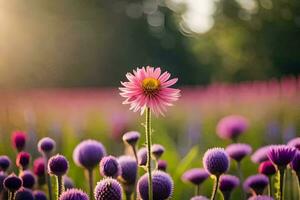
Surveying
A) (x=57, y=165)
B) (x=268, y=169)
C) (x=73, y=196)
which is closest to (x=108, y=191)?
(x=73, y=196)

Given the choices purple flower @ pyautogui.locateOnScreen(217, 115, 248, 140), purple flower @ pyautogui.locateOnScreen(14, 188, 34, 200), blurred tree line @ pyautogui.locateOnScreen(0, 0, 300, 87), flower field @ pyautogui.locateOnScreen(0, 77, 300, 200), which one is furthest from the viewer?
blurred tree line @ pyautogui.locateOnScreen(0, 0, 300, 87)

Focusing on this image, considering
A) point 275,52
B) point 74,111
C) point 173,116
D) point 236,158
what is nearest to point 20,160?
point 236,158

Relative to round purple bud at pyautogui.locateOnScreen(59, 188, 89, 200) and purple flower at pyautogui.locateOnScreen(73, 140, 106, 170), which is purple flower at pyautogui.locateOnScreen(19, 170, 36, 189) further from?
round purple bud at pyautogui.locateOnScreen(59, 188, 89, 200)

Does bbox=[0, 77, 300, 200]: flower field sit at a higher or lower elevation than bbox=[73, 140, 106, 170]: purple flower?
higher

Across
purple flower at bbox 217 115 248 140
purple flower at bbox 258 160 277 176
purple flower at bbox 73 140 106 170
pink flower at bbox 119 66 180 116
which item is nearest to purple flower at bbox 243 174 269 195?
purple flower at bbox 258 160 277 176

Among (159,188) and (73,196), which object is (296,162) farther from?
(73,196)

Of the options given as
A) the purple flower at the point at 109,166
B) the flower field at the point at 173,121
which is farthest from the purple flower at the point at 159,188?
the flower field at the point at 173,121
